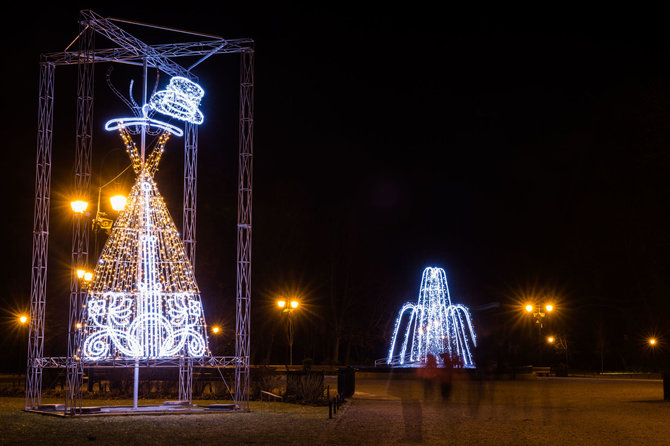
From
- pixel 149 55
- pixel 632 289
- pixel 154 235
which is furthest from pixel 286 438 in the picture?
pixel 632 289

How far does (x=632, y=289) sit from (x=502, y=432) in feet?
140

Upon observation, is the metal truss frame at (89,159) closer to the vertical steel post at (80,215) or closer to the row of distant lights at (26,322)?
the vertical steel post at (80,215)

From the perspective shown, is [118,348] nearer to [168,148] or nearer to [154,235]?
[154,235]

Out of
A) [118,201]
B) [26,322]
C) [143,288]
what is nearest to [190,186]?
[118,201]

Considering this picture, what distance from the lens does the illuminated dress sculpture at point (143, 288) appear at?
60.3 feet

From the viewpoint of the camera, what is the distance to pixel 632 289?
53.3m

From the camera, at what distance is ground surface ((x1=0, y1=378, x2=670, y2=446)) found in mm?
13352

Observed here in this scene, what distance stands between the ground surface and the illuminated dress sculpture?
6.20 feet

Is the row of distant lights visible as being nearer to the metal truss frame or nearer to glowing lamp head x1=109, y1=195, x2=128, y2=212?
the metal truss frame

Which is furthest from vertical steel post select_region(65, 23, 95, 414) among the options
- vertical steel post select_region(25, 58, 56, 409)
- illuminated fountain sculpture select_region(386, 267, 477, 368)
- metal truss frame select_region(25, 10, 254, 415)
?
illuminated fountain sculpture select_region(386, 267, 477, 368)

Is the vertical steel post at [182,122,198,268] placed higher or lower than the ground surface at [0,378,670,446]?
higher

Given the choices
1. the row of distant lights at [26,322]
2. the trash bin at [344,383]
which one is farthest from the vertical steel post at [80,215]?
the row of distant lights at [26,322]

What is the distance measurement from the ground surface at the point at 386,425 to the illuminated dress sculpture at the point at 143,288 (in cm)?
189

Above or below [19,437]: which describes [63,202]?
above
